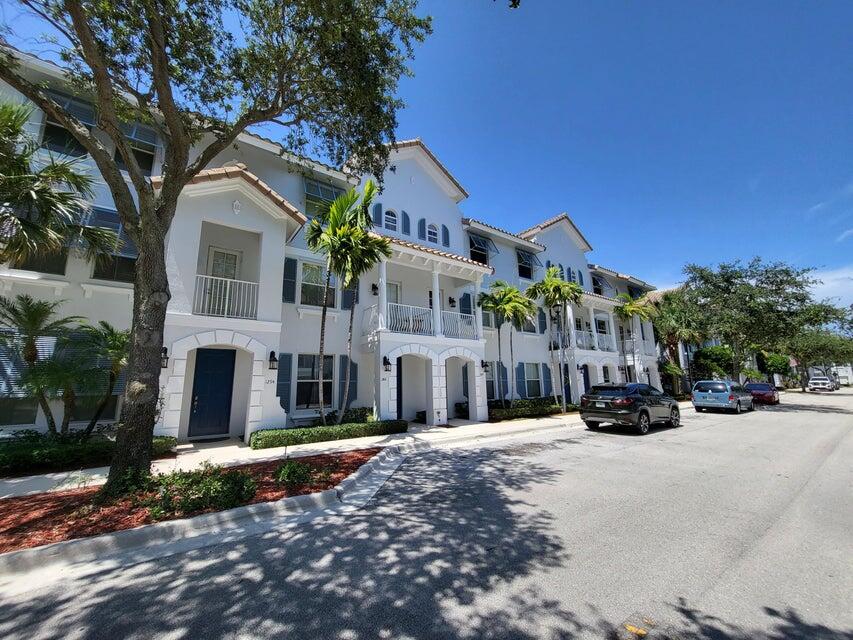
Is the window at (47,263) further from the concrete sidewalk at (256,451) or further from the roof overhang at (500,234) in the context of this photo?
the roof overhang at (500,234)

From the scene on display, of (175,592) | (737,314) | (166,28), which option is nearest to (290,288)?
(166,28)

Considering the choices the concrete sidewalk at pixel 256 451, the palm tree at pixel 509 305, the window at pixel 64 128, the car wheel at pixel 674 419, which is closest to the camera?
the concrete sidewalk at pixel 256 451

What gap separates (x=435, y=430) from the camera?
12.8 metres

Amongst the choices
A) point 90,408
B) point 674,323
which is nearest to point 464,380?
point 90,408

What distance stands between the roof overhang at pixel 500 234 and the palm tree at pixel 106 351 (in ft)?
50.2

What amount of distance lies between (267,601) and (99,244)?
→ 1035cm

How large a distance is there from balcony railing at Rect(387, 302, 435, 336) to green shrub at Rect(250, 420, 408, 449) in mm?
3687

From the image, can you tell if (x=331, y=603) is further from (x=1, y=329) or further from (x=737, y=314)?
(x=737, y=314)

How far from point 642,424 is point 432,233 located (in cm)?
1225

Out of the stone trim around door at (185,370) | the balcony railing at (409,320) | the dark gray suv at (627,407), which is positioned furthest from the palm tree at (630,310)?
the stone trim around door at (185,370)

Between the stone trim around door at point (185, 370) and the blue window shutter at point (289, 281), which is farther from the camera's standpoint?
the blue window shutter at point (289, 281)

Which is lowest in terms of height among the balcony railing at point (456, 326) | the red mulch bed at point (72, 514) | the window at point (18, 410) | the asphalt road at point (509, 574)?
the asphalt road at point (509, 574)

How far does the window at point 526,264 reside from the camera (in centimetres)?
2158

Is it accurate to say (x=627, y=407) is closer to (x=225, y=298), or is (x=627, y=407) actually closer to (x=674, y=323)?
(x=225, y=298)
